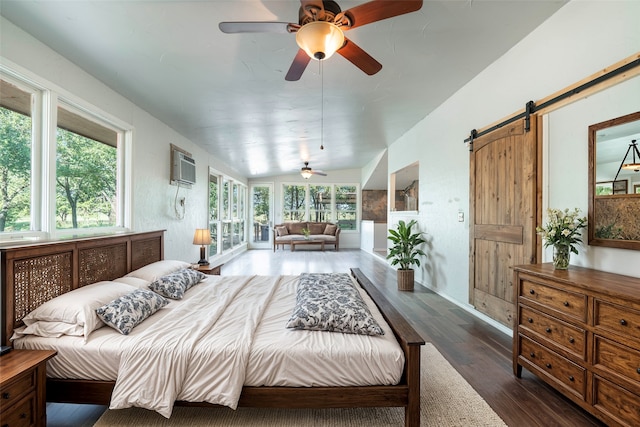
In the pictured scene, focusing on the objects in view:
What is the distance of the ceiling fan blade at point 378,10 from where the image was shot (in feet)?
4.87

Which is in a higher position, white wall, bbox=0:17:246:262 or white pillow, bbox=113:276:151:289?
white wall, bbox=0:17:246:262

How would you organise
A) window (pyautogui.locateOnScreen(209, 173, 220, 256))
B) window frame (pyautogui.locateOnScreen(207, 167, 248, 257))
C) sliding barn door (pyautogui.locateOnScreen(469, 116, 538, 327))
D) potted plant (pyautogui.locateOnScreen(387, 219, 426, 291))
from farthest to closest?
window frame (pyautogui.locateOnScreen(207, 167, 248, 257))
window (pyautogui.locateOnScreen(209, 173, 220, 256))
potted plant (pyautogui.locateOnScreen(387, 219, 426, 291))
sliding barn door (pyautogui.locateOnScreen(469, 116, 538, 327))

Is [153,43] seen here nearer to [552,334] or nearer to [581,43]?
[581,43]

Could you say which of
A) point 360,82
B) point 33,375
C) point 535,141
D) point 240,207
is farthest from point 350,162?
point 33,375

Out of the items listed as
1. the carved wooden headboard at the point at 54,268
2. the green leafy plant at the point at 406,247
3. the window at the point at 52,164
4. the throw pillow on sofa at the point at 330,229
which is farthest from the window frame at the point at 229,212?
the green leafy plant at the point at 406,247

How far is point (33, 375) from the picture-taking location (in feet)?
4.88

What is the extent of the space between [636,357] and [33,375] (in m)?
3.11

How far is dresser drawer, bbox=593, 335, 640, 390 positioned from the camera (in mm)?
1401

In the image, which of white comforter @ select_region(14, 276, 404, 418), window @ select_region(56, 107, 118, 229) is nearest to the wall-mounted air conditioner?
window @ select_region(56, 107, 118, 229)

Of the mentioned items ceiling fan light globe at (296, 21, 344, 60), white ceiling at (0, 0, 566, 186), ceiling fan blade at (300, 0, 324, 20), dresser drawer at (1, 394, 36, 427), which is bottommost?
dresser drawer at (1, 394, 36, 427)

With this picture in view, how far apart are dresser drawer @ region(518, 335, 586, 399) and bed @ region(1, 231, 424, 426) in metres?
0.98

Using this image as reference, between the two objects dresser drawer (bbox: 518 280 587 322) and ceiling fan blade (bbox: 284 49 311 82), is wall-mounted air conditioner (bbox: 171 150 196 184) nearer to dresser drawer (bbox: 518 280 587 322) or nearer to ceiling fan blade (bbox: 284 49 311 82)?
ceiling fan blade (bbox: 284 49 311 82)

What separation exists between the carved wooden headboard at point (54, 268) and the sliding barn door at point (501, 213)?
3.83 metres

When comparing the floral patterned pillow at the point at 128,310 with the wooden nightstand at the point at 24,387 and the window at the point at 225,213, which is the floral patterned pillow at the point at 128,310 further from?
the window at the point at 225,213
